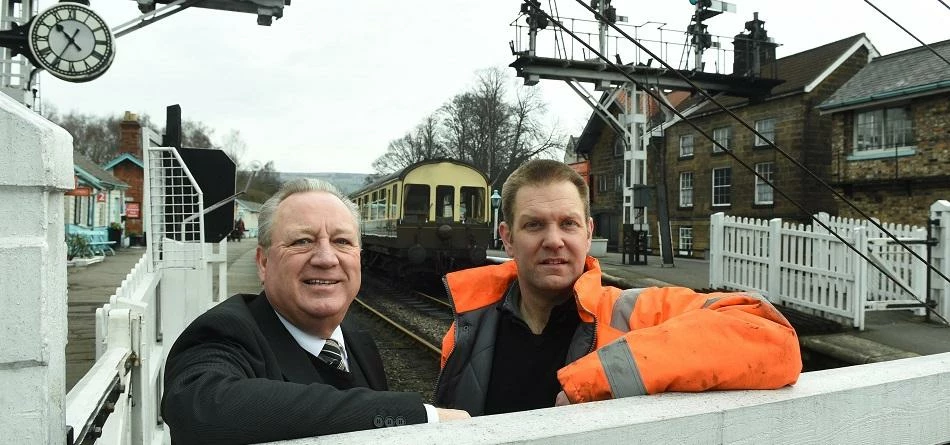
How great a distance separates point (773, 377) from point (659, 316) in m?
0.37

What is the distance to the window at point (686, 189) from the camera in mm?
26875

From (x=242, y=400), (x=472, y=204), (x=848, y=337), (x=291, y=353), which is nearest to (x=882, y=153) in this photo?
(x=472, y=204)

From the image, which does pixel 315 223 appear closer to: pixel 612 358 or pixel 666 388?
pixel 612 358

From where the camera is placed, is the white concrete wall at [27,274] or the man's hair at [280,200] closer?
the white concrete wall at [27,274]

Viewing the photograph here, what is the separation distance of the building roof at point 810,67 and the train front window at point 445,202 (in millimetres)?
11489

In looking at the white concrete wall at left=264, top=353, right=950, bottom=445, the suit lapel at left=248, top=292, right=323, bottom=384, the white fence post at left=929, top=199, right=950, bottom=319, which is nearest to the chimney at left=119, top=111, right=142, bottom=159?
the white fence post at left=929, top=199, right=950, bottom=319

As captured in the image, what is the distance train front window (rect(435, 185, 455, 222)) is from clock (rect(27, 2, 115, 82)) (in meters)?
9.56

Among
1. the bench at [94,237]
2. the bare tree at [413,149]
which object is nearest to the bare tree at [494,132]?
the bare tree at [413,149]

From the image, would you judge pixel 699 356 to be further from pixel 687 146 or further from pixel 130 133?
pixel 130 133

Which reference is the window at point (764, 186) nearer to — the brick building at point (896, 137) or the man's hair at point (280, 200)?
the brick building at point (896, 137)

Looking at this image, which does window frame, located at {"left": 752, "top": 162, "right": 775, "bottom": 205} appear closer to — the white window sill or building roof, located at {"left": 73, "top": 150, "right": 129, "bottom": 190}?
the white window sill

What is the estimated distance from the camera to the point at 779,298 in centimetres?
858

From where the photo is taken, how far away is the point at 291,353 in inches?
64.4

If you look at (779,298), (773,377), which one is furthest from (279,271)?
(779,298)
